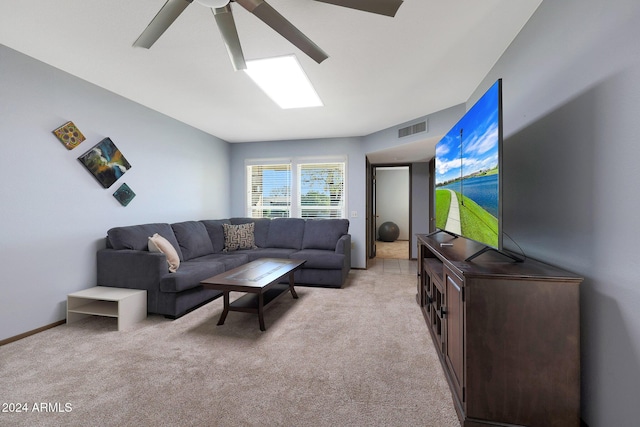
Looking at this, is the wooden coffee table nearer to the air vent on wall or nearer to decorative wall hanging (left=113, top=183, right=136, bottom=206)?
decorative wall hanging (left=113, top=183, right=136, bottom=206)

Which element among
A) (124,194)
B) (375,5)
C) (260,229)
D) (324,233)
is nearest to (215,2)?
(375,5)

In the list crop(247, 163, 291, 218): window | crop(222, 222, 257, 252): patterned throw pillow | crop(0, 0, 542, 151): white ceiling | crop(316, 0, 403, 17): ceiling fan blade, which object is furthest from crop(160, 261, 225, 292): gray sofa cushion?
crop(316, 0, 403, 17): ceiling fan blade

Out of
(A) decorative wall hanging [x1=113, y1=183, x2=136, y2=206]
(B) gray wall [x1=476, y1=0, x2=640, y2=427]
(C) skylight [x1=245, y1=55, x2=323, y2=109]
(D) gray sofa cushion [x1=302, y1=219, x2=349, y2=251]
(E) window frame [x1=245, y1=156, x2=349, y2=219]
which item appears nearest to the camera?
(B) gray wall [x1=476, y1=0, x2=640, y2=427]

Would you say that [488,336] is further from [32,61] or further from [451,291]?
[32,61]

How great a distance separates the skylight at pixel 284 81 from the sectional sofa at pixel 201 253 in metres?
2.07

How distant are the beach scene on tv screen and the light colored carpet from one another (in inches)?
41.0

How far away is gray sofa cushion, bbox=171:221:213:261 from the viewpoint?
385cm

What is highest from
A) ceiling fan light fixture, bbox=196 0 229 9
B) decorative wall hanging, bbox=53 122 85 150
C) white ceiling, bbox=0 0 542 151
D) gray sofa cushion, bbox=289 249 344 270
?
white ceiling, bbox=0 0 542 151

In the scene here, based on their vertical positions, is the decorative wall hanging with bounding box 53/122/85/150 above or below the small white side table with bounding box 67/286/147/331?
above

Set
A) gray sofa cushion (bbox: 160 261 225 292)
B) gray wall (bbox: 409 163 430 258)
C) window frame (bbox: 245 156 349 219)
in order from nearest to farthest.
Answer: gray sofa cushion (bbox: 160 261 225 292) → window frame (bbox: 245 156 349 219) → gray wall (bbox: 409 163 430 258)

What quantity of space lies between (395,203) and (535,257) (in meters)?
7.88

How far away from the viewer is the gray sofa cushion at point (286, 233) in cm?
479

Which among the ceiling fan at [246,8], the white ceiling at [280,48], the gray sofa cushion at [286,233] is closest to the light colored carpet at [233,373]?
the gray sofa cushion at [286,233]

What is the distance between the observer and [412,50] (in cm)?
227
